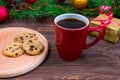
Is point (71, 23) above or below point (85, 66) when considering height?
above

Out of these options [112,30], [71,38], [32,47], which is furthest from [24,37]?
[112,30]

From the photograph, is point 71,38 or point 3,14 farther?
point 3,14

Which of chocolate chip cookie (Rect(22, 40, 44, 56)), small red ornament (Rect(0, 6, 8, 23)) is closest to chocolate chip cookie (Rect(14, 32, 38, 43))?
chocolate chip cookie (Rect(22, 40, 44, 56))

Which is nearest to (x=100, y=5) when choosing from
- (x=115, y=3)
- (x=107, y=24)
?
(x=115, y=3)

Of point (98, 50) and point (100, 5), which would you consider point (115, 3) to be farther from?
point (98, 50)

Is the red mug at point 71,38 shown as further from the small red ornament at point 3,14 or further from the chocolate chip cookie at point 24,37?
the small red ornament at point 3,14

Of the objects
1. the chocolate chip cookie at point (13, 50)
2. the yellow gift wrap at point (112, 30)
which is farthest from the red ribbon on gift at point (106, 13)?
the chocolate chip cookie at point (13, 50)

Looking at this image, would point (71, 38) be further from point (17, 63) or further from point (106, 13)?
point (106, 13)
